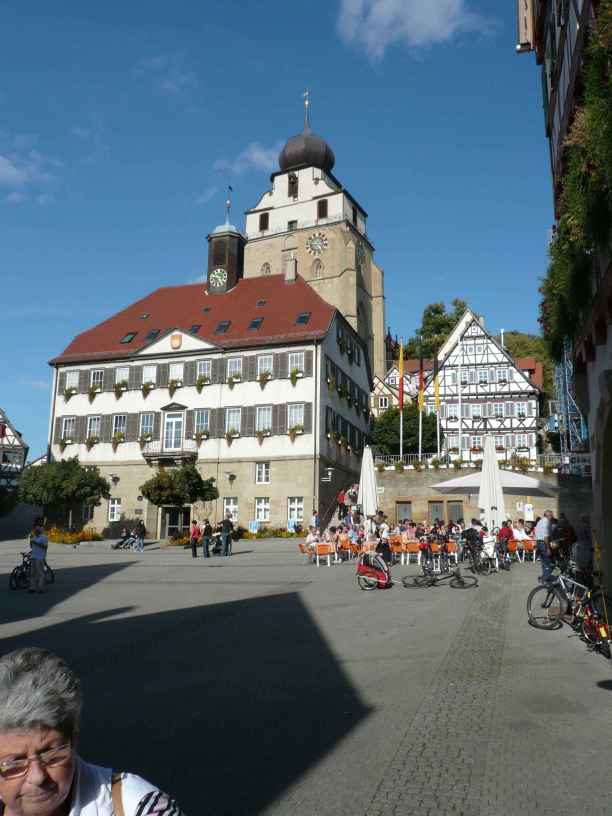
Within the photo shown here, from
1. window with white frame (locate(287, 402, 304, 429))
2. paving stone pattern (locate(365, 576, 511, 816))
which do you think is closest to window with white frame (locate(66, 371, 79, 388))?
window with white frame (locate(287, 402, 304, 429))

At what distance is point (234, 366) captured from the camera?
42000 mm

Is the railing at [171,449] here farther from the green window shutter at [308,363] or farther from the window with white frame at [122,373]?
the green window shutter at [308,363]

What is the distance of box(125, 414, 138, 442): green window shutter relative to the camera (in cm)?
4278

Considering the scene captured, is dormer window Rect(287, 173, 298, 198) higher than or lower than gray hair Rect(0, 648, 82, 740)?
higher

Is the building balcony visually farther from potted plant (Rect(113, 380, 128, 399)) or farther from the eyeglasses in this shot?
the eyeglasses

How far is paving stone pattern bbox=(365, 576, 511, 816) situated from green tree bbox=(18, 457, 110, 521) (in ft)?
106

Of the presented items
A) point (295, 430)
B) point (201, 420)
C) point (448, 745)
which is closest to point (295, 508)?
point (295, 430)

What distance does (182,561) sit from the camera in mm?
26188

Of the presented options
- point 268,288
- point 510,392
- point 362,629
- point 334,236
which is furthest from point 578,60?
point 334,236

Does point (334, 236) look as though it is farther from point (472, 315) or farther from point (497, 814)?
point (497, 814)

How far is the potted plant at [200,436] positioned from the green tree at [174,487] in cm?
508

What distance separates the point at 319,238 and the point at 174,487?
37485 mm

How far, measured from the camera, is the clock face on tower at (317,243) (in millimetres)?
65875

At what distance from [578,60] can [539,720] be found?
10.1 m
